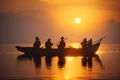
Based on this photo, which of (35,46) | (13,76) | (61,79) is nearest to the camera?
(61,79)

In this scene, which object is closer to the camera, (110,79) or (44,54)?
(110,79)

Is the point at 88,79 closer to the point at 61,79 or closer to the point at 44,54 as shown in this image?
the point at 61,79

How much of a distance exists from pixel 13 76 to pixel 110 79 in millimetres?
5825

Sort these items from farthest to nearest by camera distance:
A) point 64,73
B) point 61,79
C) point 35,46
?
1. point 35,46
2. point 64,73
3. point 61,79

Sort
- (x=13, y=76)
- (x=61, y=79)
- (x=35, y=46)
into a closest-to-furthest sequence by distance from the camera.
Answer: (x=61, y=79) → (x=13, y=76) → (x=35, y=46)

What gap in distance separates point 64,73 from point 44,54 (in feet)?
70.6

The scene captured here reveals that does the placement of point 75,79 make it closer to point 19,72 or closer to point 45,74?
point 45,74

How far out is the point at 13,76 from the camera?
1129 inches

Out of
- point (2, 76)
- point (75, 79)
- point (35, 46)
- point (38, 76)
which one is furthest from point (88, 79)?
point (35, 46)

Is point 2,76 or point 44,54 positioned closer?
point 2,76

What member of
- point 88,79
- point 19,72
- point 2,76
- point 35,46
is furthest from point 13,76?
point 35,46

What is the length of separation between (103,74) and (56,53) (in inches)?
861

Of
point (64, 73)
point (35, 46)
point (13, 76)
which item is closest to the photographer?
point (13, 76)

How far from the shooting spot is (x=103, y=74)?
1198 inches
